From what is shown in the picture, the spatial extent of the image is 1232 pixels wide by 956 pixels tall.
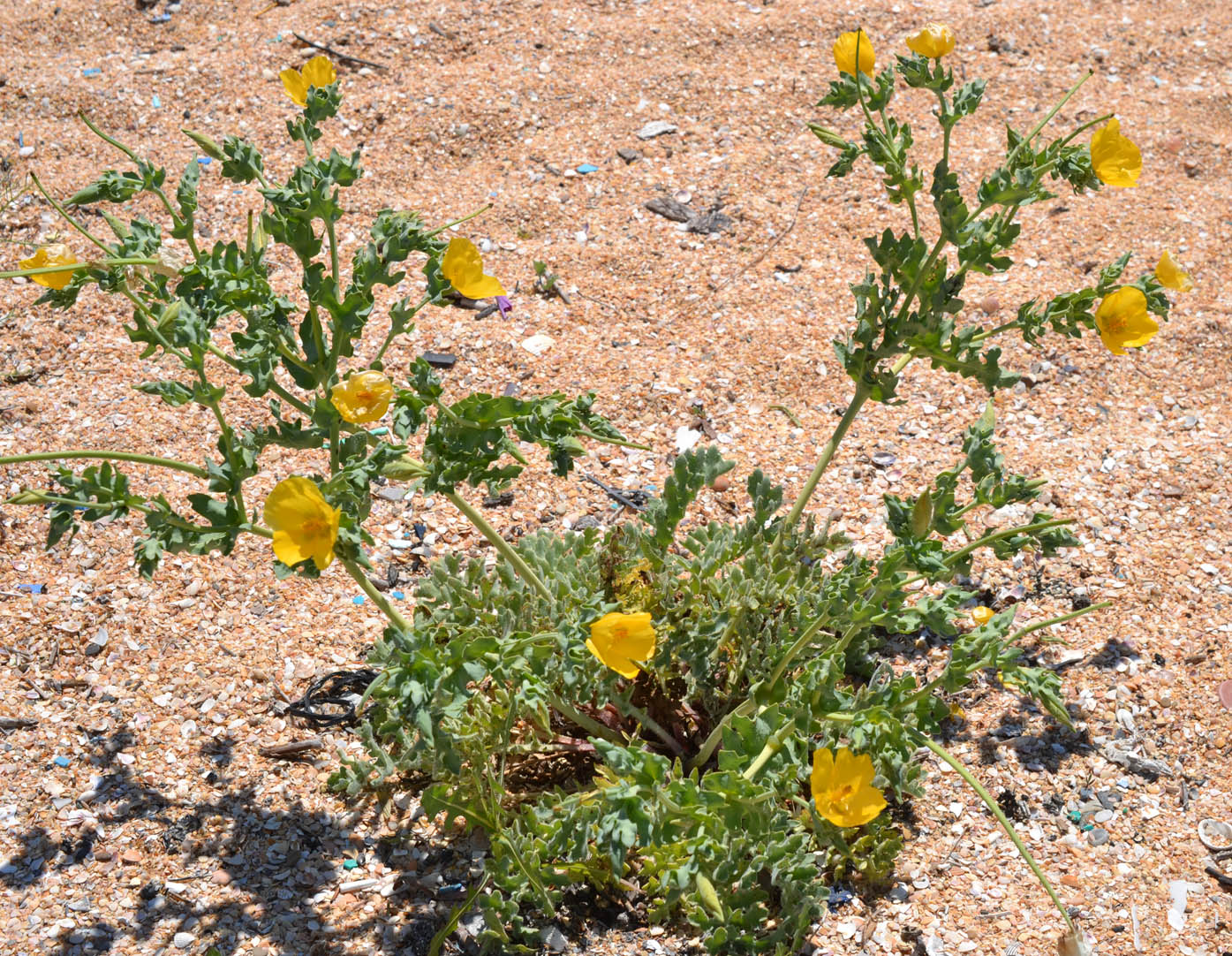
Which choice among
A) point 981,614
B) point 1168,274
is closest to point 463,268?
point 1168,274

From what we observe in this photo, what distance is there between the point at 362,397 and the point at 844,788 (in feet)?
3.18

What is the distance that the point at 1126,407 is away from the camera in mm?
3268

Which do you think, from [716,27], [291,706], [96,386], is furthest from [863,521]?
[716,27]

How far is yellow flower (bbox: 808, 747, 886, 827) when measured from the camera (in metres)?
1.83

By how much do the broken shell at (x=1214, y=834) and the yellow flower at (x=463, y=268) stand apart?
173 cm

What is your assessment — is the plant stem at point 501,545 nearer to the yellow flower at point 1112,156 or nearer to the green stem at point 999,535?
the green stem at point 999,535

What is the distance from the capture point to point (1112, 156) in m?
1.96

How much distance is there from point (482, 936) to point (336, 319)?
1.09 m

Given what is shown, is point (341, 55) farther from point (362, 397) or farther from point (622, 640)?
point (622, 640)

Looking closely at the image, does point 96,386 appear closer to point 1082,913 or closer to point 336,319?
point 336,319

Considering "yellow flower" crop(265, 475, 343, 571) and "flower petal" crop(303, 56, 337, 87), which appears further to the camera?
"flower petal" crop(303, 56, 337, 87)

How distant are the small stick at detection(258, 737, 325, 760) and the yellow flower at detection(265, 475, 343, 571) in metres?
0.91

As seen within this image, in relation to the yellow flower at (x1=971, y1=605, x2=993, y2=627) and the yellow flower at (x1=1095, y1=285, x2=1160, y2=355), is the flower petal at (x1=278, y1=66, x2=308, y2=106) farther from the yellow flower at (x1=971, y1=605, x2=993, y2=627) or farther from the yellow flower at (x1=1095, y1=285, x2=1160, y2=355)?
the yellow flower at (x1=971, y1=605, x2=993, y2=627)

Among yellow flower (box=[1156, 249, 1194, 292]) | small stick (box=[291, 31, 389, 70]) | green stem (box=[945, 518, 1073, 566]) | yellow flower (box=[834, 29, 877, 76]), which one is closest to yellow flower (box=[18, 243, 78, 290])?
yellow flower (box=[834, 29, 877, 76])
